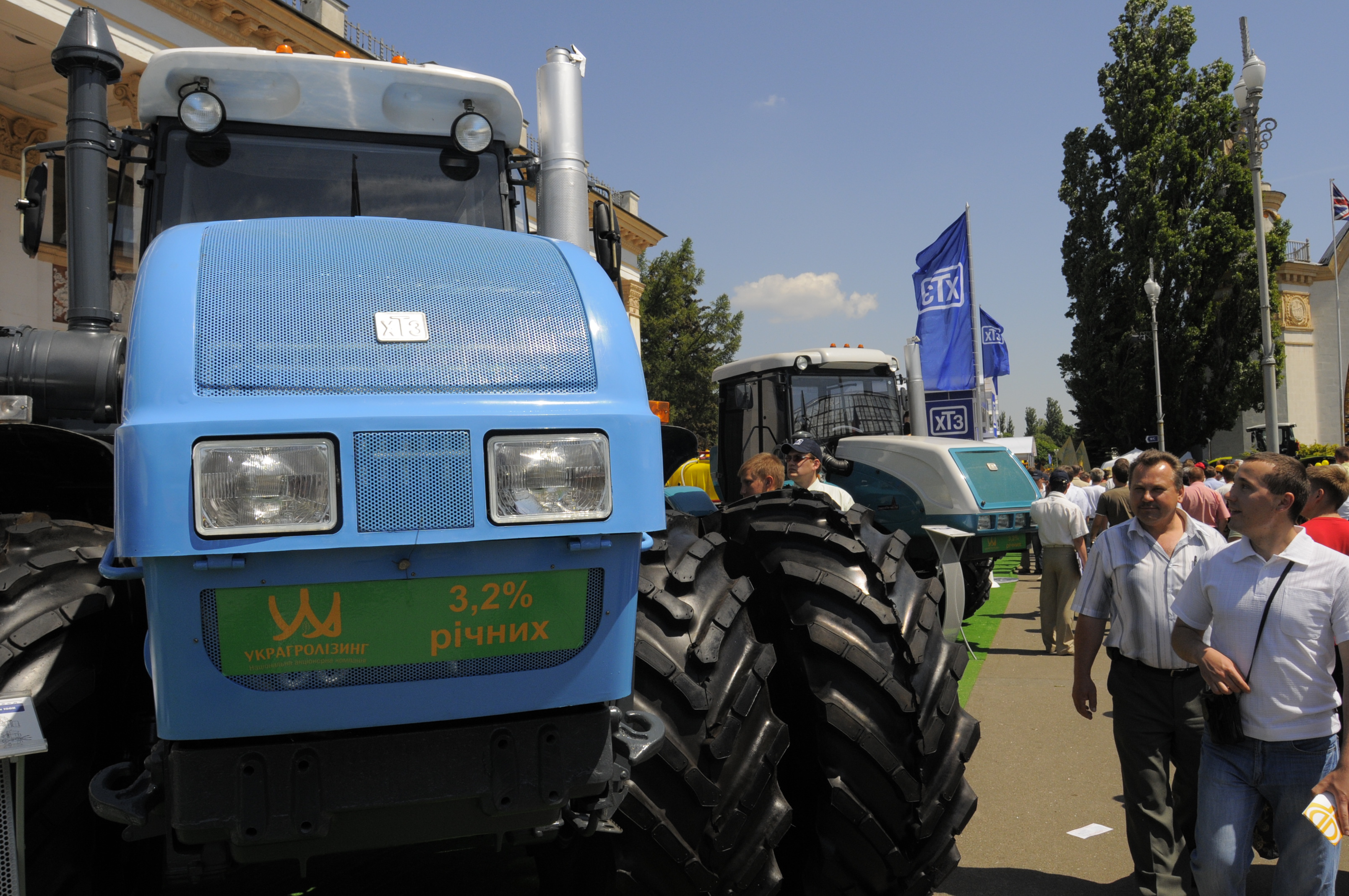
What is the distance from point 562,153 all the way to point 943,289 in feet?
39.0

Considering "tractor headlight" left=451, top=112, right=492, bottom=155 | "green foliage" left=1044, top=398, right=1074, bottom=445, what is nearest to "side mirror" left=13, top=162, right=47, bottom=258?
"tractor headlight" left=451, top=112, right=492, bottom=155

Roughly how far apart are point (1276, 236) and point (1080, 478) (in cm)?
2431

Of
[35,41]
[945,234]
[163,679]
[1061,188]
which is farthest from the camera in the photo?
[1061,188]

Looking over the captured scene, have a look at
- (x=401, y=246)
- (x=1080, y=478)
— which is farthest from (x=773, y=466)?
(x=1080, y=478)

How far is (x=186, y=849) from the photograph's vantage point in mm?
2234

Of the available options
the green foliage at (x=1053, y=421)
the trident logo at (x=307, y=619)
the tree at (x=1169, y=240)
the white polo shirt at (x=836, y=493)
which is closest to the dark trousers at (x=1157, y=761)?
the white polo shirt at (x=836, y=493)

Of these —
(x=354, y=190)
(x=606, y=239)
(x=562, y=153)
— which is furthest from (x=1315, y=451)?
(x=354, y=190)

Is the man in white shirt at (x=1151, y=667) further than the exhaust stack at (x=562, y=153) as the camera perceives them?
Yes

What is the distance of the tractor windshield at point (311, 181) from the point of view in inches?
140

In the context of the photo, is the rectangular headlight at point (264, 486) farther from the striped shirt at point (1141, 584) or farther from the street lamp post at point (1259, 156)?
the street lamp post at point (1259, 156)

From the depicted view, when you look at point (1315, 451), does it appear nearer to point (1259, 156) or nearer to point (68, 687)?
point (1259, 156)

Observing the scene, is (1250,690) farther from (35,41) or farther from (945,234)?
(35,41)

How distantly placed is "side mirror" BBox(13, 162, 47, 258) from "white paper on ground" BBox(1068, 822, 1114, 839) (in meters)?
5.54

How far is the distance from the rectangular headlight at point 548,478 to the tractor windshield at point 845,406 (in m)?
8.98
